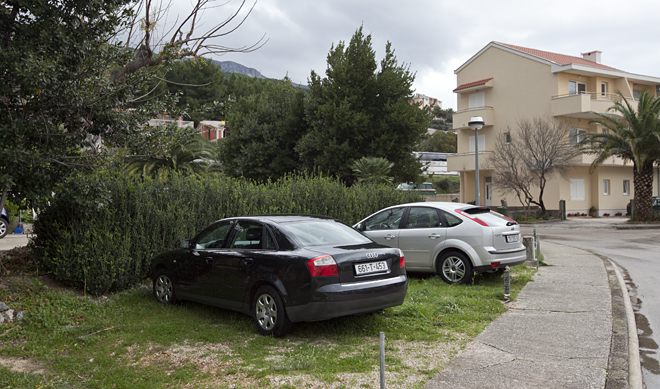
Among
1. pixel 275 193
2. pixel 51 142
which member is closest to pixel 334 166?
pixel 275 193

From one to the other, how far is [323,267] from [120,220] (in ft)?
14.5

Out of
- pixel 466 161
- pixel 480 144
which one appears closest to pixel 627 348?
pixel 466 161

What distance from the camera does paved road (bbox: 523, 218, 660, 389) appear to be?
6328 mm

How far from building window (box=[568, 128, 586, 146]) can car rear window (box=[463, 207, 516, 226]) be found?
28.3m

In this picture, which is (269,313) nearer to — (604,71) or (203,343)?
(203,343)

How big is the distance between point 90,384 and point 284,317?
2126mm

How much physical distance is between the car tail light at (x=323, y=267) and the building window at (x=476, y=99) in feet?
129

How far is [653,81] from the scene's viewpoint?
43688 millimetres

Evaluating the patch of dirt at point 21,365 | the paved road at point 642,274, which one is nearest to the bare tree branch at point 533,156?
the paved road at point 642,274

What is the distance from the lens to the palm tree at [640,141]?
29391mm

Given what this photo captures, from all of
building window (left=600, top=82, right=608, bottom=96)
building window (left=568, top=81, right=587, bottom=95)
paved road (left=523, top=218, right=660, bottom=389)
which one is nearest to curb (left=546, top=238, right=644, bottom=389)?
paved road (left=523, top=218, right=660, bottom=389)

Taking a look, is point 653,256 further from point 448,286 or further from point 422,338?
point 422,338

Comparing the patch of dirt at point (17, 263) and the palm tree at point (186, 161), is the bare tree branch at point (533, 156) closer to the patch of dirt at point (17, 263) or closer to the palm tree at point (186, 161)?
the palm tree at point (186, 161)

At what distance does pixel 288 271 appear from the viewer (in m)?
6.34
